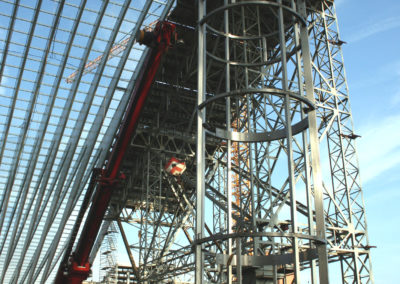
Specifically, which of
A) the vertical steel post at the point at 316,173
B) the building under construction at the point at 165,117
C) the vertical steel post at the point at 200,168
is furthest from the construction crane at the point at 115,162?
the vertical steel post at the point at 316,173

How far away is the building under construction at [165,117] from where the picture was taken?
21.6 meters

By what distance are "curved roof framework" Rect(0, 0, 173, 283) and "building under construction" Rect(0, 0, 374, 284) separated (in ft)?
0.35

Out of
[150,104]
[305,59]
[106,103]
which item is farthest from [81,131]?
[305,59]

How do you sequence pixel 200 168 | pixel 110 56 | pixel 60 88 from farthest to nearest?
pixel 60 88
pixel 110 56
pixel 200 168

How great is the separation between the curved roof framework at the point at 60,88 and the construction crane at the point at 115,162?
521cm

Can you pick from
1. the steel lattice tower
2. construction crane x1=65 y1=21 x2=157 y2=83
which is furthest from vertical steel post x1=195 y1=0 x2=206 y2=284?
construction crane x1=65 y1=21 x2=157 y2=83

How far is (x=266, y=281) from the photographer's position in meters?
22.9

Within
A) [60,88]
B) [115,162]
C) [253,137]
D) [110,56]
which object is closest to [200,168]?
[253,137]

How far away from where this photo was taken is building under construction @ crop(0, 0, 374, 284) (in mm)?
21594

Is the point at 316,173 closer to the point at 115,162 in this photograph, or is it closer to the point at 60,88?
the point at 115,162

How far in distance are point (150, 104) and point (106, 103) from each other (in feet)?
10.8

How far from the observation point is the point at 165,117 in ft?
120

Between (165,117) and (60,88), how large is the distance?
8038 millimetres

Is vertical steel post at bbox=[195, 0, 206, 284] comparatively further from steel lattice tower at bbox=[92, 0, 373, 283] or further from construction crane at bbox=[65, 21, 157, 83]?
construction crane at bbox=[65, 21, 157, 83]
